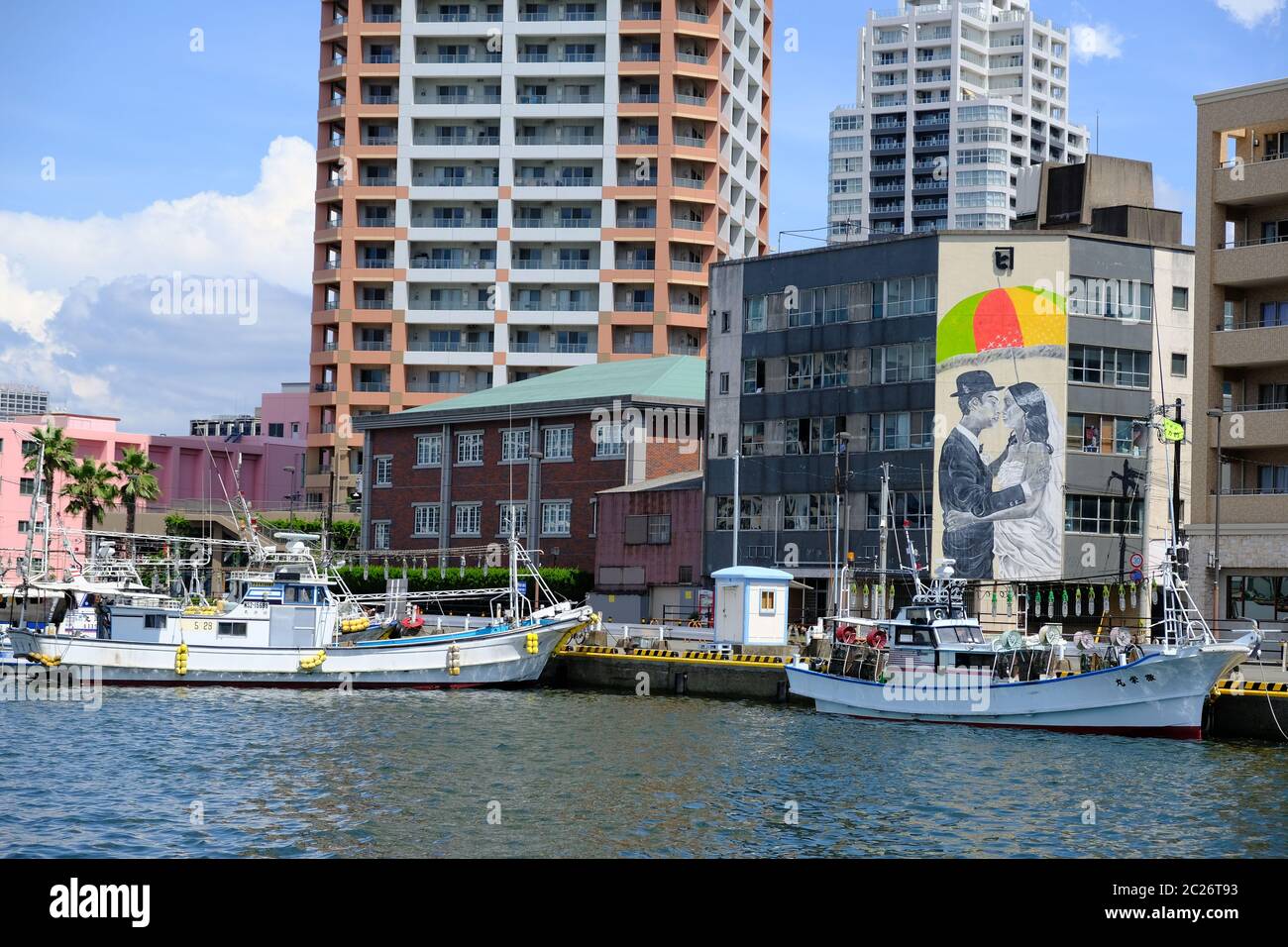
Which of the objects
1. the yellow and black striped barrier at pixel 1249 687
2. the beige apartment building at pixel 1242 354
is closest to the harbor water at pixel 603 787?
the yellow and black striped barrier at pixel 1249 687

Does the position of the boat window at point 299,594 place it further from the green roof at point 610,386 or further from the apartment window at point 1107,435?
the apartment window at point 1107,435

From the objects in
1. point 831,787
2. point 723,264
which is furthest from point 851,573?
point 831,787

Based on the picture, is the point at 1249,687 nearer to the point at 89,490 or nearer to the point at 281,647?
the point at 281,647

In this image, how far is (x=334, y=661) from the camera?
60.8m

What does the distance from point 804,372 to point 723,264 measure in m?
8.55

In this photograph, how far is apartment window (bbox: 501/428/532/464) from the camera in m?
88.5

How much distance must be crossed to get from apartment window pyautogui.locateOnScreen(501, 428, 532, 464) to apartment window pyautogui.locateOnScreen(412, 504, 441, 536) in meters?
6.32

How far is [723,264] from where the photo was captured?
81750 millimetres

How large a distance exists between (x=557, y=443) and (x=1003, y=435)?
1074 inches

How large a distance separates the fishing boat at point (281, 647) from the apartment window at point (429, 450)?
1237 inches

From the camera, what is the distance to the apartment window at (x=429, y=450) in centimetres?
9350

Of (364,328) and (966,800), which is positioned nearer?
(966,800)
